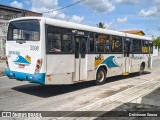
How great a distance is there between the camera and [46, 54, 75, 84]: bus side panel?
9547 mm

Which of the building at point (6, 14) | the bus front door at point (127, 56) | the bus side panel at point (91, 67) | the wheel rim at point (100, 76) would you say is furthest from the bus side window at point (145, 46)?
the building at point (6, 14)

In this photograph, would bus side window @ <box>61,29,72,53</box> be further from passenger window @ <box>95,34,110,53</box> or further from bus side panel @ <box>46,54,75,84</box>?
passenger window @ <box>95,34,110,53</box>

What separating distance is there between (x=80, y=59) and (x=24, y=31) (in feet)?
9.25

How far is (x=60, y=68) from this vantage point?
1005 cm

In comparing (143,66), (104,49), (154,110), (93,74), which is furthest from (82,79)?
(143,66)

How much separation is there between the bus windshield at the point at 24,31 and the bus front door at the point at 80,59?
209 cm

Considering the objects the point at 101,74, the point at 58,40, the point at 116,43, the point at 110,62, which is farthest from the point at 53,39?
the point at 116,43

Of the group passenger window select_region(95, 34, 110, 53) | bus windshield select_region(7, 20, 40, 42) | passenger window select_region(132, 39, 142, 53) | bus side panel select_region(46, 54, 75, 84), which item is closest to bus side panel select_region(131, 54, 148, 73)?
passenger window select_region(132, 39, 142, 53)

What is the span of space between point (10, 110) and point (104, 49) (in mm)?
6859

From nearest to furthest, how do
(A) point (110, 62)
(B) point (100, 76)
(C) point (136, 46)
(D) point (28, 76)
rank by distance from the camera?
(D) point (28, 76), (B) point (100, 76), (A) point (110, 62), (C) point (136, 46)

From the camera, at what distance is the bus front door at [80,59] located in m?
11.1

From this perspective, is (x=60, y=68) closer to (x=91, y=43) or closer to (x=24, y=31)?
(x=24, y=31)

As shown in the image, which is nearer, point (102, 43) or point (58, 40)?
point (58, 40)

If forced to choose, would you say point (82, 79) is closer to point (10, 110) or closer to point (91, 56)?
point (91, 56)
